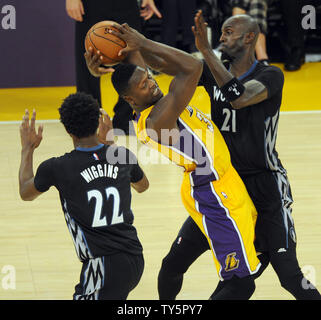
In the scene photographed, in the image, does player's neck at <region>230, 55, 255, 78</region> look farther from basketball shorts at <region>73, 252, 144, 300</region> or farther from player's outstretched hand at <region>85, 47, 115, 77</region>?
basketball shorts at <region>73, 252, 144, 300</region>

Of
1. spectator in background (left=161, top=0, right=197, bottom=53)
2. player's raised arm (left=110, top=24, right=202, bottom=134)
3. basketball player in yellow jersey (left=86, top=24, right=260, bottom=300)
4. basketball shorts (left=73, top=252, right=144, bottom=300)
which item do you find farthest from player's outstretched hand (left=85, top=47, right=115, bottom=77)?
spectator in background (left=161, top=0, right=197, bottom=53)

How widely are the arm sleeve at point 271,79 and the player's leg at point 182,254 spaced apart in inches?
31.7

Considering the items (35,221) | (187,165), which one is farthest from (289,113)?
(187,165)

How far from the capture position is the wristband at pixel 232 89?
361cm

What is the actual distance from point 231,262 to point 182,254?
0.35 metres

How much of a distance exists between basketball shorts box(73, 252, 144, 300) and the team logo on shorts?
1.67 feet

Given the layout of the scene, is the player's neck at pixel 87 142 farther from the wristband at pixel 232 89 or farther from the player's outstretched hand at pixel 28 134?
the wristband at pixel 232 89

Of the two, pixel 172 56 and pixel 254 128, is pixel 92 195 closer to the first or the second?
pixel 172 56

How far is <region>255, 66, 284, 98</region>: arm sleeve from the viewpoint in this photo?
3.76m

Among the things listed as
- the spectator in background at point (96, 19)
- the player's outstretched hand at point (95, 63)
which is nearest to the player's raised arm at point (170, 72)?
the player's outstretched hand at point (95, 63)

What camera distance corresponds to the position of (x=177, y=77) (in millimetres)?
3422
